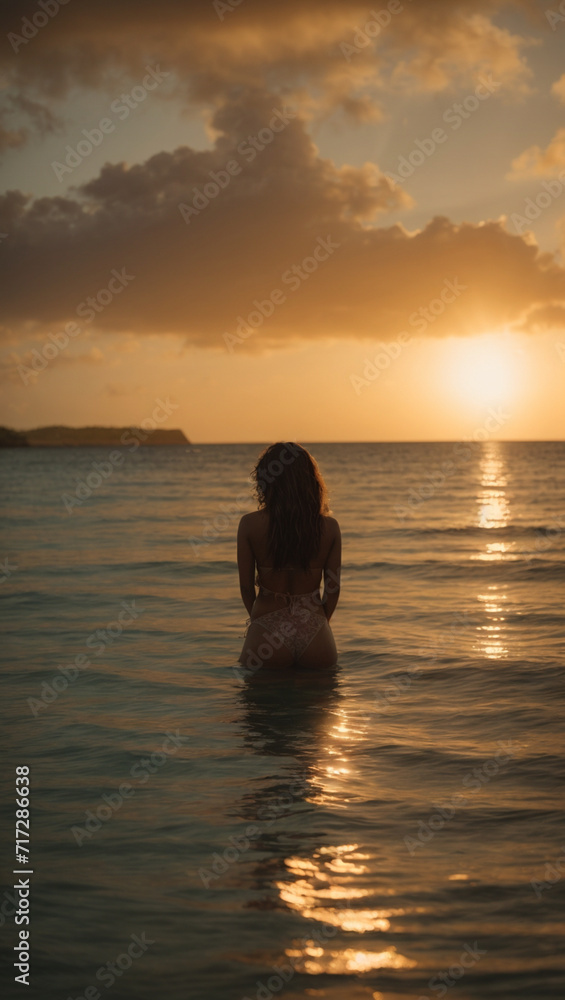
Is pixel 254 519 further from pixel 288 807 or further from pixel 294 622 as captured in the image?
pixel 288 807

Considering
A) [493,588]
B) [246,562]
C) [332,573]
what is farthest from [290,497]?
[493,588]

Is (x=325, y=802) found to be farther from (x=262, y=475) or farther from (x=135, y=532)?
(x=135, y=532)

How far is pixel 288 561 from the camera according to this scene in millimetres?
6621

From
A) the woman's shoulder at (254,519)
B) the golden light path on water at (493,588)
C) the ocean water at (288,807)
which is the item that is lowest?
the ocean water at (288,807)

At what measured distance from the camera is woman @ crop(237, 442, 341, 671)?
6445 millimetres

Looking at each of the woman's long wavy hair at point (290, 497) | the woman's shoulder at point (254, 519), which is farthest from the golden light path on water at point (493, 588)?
the woman's shoulder at point (254, 519)

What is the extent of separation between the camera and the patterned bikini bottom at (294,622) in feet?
22.0

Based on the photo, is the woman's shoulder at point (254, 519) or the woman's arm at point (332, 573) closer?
the woman's shoulder at point (254, 519)

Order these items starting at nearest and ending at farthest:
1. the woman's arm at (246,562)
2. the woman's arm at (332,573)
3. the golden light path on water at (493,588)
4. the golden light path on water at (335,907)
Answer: the golden light path on water at (335,907), the woman's arm at (246,562), the woman's arm at (332,573), the golden light path on water at (493,588)

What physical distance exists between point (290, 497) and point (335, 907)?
137 inches

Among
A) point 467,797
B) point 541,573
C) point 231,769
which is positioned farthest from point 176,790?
point 541,573

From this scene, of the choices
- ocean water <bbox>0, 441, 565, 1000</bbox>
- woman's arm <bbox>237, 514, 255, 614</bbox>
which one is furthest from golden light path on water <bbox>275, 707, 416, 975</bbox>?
woman's arm <bbox>237, 514, 255, 614</bbox>

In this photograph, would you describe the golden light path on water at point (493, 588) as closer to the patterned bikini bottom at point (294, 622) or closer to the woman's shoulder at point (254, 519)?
the patterned bikini bottom at point (294, 622)

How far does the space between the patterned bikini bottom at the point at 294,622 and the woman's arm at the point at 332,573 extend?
0.12 meters
